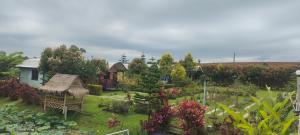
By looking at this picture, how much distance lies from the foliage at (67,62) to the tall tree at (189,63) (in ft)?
39.4

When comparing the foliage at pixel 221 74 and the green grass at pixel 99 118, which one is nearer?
the green grass at pixel 99 118

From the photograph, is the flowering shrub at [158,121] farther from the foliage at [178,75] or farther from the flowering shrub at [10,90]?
the foliage at [178,75]

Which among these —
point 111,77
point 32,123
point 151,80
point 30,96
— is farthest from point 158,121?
point 111,77

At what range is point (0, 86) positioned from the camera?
22688 mm

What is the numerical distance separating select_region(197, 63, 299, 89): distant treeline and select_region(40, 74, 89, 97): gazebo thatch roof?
12935mm

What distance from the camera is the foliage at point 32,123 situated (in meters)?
13.4

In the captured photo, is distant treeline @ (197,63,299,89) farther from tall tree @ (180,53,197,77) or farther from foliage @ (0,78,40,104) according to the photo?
foliage @ (0,78,40,104)

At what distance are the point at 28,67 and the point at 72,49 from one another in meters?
8.42

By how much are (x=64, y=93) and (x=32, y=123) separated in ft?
7.89

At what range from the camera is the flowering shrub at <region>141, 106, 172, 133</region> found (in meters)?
11.6

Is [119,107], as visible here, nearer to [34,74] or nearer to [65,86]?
[65,86]

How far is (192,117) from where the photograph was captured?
10312 millimetres

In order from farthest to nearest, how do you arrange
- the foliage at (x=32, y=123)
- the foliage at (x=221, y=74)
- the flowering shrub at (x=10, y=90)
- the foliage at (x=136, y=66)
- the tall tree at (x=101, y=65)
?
the foliage at (x=221, y=74) < the foliage at (x=136, y=66) < the tall tree at (x=101, y=65) < the flowering shrub at (x=10, y=90) < the foliage at (x=32, y=123)

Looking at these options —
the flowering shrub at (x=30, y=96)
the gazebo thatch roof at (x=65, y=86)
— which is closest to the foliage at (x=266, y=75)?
the gazebo thatch roof at (x=65, y=86)
